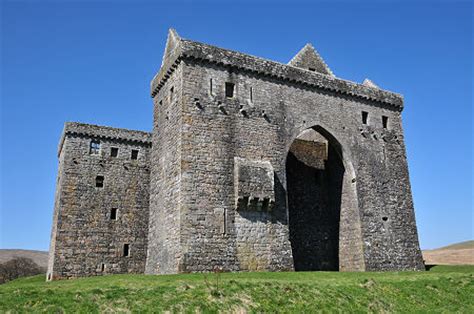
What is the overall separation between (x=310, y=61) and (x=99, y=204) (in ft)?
50.3

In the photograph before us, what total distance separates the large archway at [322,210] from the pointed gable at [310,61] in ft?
Result: 14.4

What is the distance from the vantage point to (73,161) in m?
26.5

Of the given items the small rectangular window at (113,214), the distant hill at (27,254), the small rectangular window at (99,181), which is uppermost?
the small rectangular window at (99,181)

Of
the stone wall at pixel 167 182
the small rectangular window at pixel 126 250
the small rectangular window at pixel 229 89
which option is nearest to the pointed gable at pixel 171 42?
the stone wall at pixel 167 182

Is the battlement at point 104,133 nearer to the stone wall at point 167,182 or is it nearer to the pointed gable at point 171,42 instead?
the stone wall at point 167,182

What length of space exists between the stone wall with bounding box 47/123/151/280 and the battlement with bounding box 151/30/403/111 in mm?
6925

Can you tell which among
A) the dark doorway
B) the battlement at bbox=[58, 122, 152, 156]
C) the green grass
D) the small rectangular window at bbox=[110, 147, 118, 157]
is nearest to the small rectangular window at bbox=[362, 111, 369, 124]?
the dark doorway

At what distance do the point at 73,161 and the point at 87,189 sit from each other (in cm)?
191

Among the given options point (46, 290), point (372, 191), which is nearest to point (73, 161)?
point (46, 290)

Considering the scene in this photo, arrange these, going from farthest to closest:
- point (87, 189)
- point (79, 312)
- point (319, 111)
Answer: point (87, 189)
point (319, 111)
point (79, 312)

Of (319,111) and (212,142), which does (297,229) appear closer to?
(319,111)

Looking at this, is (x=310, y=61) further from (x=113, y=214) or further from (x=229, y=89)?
(x=113, y=214)

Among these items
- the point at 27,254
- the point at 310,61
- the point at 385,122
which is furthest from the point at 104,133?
the point at 27,254

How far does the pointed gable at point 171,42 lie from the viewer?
20142mm
